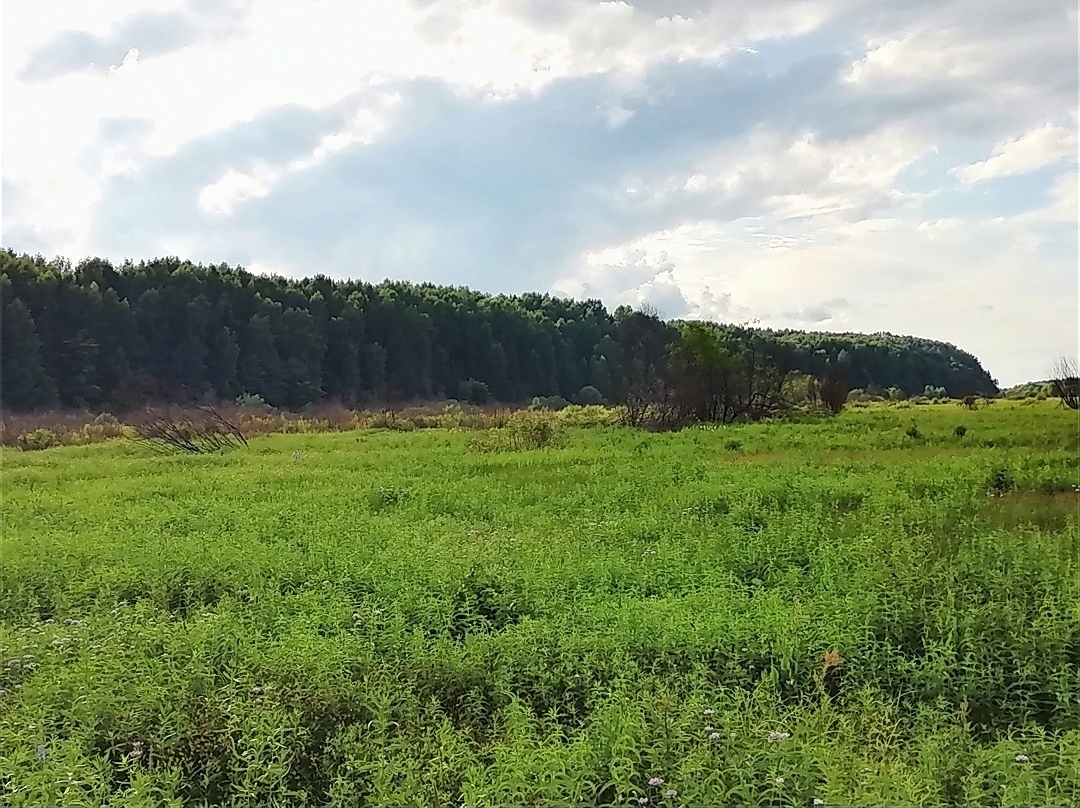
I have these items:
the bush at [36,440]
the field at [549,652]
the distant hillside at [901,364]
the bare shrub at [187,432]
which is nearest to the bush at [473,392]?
the distant hillside at [901,364]

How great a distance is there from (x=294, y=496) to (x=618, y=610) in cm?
745

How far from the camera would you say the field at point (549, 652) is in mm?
4156

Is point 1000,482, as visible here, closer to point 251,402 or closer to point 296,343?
point 251,402

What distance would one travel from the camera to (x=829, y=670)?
219 inches

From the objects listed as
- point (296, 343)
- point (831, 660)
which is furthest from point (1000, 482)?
point (296, 343)

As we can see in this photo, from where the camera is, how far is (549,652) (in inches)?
224

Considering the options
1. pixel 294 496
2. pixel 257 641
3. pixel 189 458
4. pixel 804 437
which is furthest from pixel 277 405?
pixel 257 641

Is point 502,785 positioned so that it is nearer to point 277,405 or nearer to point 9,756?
point 9,756

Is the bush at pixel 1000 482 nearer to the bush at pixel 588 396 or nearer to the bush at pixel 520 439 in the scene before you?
the bush at pixel 520 439

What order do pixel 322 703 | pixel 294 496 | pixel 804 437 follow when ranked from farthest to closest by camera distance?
pixel 804 437
pixel 294 496
pixel 322 703

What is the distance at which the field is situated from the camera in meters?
4.16

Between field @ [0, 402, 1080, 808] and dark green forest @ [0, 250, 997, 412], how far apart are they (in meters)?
26.1

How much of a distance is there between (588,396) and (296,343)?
80.3 ft

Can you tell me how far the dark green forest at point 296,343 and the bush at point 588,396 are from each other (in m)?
0.84
